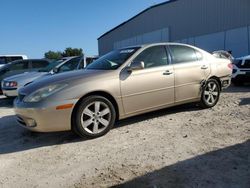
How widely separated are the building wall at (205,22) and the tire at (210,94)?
14927 millimetres

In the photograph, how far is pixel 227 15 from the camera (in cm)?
2166

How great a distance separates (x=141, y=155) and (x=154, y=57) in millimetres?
2390

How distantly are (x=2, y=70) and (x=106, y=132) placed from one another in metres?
8.68

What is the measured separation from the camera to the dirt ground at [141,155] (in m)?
3.45

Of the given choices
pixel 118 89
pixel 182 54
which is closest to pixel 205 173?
pixel 118 89

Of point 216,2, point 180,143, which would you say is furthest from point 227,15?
point 180,143

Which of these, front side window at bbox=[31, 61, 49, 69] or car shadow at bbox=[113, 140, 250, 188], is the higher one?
front side window at bbox=[31, 61, 49, 69]

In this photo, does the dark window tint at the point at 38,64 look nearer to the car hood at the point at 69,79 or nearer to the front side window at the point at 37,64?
the front side window at the point at 37,64

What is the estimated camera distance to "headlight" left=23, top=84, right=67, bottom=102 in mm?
4858

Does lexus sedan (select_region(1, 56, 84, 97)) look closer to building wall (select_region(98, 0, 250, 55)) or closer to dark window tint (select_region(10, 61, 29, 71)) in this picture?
dark window tint (select_region(10, 61, 29, 71))

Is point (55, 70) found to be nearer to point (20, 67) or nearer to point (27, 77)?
point (27, 77)

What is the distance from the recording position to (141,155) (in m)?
4.14

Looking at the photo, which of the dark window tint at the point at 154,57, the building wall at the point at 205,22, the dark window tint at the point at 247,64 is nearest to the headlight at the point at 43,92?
the dark window tint at the point at 154,57

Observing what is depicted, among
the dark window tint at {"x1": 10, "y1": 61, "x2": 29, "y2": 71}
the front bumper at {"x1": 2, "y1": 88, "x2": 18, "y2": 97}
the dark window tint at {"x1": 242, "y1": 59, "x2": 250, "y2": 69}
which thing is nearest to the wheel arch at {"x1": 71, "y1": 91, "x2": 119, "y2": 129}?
the front bumper at {"x1": 2, "y1": 88, "x2": 18, "y2": 97}
